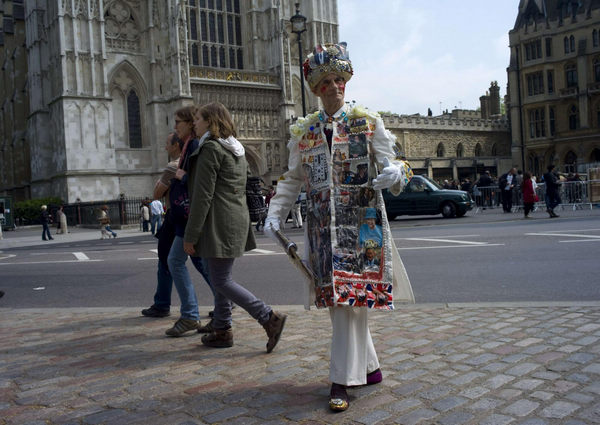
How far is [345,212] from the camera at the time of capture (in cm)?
341

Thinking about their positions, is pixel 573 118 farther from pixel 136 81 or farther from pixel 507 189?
pixel 136 81

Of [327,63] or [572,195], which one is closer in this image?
[327,63]

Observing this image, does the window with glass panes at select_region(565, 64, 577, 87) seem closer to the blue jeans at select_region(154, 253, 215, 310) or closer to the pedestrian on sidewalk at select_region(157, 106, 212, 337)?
the blue jeans at select_region(154, 253, 215, 310)

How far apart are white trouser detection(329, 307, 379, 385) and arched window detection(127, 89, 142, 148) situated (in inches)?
1355

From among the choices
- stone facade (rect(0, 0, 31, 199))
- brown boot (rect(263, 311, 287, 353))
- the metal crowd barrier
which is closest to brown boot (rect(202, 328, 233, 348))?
brown boot (rect(263, 311, 287, 353))

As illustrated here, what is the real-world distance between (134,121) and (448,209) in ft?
73.4

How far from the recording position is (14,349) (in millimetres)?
4828

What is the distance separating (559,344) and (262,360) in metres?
2.07

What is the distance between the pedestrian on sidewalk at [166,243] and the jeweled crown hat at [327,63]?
193cm

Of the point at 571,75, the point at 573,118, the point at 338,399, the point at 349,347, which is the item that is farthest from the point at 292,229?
the point at 571,75

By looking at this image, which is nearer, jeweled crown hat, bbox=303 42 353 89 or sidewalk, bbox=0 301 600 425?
sidewalk, bbox=0 301 600 425

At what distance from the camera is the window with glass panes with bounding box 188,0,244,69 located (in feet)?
125

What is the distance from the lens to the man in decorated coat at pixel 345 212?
10.8 feet

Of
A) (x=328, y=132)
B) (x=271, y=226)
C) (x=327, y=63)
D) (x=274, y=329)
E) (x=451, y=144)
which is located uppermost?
(x=451, y=144)
